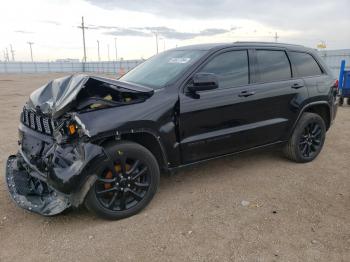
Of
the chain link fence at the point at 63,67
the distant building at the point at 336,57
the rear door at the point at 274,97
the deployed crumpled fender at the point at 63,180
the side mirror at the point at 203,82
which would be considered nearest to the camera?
the deployed crumpled fender at the point at 63,180

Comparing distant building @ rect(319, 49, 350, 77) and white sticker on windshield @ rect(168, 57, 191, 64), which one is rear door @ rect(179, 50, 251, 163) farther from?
distant building @ rect(319, 49, 350, 77)

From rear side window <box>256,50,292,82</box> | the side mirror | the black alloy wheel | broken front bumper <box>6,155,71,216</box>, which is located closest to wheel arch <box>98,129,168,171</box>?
the side mirror

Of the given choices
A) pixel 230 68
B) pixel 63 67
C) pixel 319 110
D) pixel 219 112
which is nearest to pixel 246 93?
pixel 230 68

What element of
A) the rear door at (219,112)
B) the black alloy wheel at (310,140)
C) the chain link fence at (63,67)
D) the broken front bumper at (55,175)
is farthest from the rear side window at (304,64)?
the chain link fence at (63,67)

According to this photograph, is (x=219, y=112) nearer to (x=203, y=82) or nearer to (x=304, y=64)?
(x=203, y=82)

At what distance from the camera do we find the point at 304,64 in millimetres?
4977

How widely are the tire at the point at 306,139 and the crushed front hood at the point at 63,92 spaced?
250 centimetres

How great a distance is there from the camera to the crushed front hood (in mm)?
3154

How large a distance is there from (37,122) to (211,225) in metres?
2.15

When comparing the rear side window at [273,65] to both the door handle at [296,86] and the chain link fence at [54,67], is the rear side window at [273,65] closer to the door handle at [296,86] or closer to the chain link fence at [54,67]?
the door handle at [296,86]

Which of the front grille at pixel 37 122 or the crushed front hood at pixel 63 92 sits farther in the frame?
the front grille at pixel 37 122

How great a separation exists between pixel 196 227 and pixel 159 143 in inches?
37.6

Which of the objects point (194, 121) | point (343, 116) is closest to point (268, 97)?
point (194, 121)

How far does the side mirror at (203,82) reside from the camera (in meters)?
3.59
